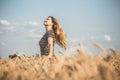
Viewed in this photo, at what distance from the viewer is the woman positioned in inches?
347

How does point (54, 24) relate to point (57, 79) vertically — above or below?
above

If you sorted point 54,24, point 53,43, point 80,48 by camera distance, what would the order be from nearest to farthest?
1. point 80,48
2. point 53,43
3. point 54,24

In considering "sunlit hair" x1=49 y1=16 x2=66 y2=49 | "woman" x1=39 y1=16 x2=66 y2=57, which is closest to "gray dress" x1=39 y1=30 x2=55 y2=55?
"woman" x1=39 y1=16 x2=66 y2=57

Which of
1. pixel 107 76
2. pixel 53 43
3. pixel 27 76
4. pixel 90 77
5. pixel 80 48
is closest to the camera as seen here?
pixel 107 76

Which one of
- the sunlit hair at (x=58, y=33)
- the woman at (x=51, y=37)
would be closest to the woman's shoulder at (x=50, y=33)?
the woman at (x=51, y=37)

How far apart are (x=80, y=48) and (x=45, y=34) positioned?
23.3 feet

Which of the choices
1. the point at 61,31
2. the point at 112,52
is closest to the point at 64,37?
the point at 61,31

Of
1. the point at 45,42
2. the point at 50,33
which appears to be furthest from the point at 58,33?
the point at 45,42

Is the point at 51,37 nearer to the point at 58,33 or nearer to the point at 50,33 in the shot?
the point at 50,33

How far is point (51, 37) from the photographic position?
8.88 m

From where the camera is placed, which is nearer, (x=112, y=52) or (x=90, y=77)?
(x=90, y=77)

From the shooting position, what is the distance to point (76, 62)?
5.59 feet

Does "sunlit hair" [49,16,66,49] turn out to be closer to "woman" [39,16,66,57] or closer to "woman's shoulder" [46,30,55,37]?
"woman" [39,16,66,57]

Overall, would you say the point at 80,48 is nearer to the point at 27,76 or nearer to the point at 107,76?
the point at 27,76
